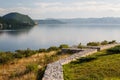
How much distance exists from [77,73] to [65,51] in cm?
1121

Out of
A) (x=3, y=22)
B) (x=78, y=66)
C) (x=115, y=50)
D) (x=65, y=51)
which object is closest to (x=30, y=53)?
(x=65, y=51)

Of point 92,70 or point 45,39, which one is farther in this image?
point 45,39

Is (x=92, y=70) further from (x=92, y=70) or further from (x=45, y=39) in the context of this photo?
(x=45, y=39)

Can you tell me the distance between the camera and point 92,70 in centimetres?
1383

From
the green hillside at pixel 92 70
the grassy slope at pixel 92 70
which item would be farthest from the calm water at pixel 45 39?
the grassy slope at pixel 92 70

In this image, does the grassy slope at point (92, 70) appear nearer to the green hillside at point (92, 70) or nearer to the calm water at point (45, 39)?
the green hillside at point (92, 70)

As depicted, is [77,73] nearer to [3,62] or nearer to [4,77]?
[4,77]

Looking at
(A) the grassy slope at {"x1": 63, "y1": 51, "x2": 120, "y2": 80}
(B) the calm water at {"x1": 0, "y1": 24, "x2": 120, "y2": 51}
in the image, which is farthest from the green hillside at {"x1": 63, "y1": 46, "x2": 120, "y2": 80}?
(B) the calm water at {"x1": 0, "y1": 24, "x2": 120, "y2": 51}

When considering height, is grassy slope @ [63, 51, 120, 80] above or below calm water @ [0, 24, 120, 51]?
above

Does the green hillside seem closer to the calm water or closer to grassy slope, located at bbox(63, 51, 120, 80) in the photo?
grassy slope, located at bbox(63, 51, 120, 80)

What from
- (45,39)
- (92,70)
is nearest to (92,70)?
(92,70)

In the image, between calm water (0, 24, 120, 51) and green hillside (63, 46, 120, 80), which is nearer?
green hillside (63, 46, 120, 80)

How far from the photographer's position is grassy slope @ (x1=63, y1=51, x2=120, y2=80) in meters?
12.6

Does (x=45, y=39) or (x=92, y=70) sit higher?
(x=92, y=70)
